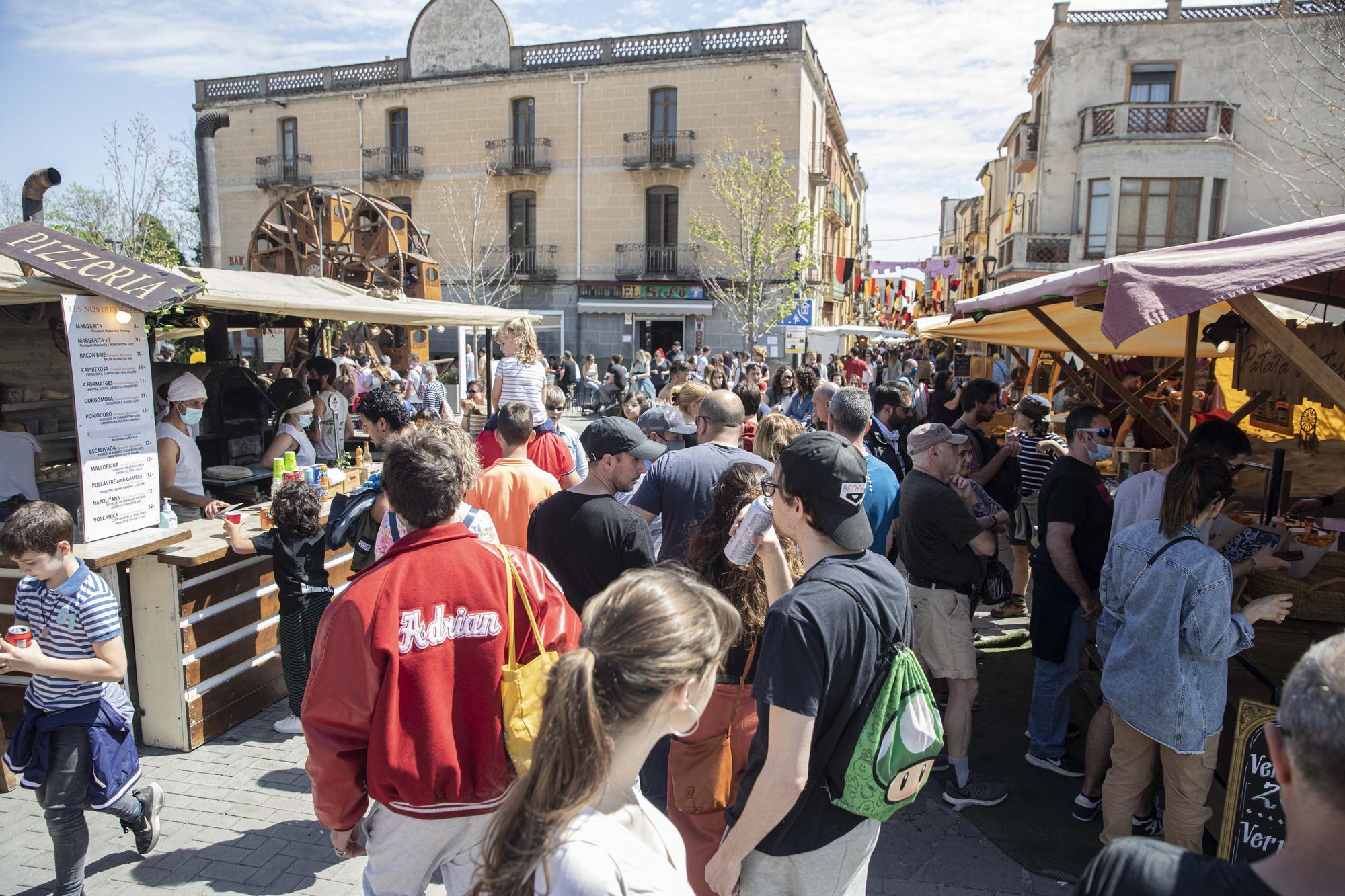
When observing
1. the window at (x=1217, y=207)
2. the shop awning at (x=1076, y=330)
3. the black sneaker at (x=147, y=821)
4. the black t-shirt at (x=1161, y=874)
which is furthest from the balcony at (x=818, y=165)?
the black t-shirt at (x=1161, y=874)

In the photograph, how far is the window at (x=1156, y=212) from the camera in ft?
75.1

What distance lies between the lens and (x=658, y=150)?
26.3 m

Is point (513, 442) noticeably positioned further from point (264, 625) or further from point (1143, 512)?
point (1143, 512)

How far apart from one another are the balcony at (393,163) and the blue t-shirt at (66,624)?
2799 centimetres

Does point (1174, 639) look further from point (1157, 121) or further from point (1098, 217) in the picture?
point (1157, 121)

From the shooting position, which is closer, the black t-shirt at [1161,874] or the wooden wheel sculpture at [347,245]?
the black t-shirt at [1161,874]

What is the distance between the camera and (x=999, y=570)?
420 cm

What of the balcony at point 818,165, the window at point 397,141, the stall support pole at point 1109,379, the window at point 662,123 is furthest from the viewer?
the window at point 397,141

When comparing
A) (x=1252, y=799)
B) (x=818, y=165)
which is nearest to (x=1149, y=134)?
(x=818, y=165)

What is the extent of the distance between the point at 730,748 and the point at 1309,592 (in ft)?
9.52

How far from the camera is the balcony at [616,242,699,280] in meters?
26.7

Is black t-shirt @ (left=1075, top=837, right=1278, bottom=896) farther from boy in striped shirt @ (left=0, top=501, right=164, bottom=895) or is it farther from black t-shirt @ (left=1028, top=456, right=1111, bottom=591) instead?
boy in striped shirt @ (left=0, top=501, right=164, bottom=895)

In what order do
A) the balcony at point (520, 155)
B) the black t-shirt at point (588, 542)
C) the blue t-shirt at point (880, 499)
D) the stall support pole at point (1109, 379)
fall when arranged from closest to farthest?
the black t-shirt at point (588, 542) < the blue t-shirt at point (880, 499) < the stall support pole at point (1109, 379) < the balcony at point (520, 155)

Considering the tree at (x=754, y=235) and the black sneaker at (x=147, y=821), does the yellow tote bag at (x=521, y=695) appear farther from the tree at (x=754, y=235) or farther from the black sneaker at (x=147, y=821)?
the tree at (x=754, y=235)
